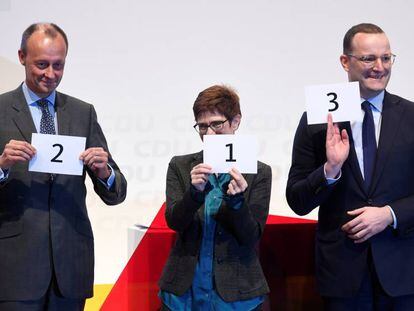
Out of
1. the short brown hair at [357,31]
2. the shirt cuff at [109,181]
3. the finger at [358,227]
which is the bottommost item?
the finger at [358,227]

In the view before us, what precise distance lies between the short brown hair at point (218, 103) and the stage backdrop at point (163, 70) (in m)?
1.29

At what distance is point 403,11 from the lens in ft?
13.1

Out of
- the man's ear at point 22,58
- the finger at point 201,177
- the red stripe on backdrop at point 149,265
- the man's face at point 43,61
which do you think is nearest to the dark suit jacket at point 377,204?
the finger at point 201,177

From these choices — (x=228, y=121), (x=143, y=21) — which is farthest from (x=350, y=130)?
(x=143, y=21)

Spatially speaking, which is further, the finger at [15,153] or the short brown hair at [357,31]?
the short brown hair at [357,31]

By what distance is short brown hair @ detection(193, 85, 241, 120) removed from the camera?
8.21 feet

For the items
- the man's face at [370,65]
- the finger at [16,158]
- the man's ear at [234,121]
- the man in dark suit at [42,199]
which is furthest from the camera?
the man's ear at [234,121]

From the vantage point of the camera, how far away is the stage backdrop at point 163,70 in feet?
12.5

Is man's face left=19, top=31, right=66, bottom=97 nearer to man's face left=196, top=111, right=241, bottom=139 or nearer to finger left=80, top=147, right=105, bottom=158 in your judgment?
finger left=80, top=147, right=105, bottom=158

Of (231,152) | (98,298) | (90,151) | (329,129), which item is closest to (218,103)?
(231,152)

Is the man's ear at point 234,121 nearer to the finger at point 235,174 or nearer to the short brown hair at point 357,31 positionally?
the finger at point 235,174

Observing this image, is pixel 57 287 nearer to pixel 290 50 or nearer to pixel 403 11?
pixel 290 50

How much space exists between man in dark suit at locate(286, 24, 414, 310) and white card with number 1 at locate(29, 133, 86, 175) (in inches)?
35.1

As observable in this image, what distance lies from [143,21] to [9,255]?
205 centimetres
